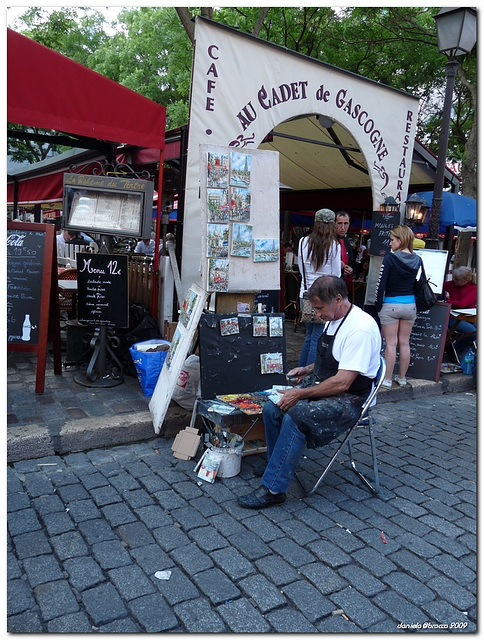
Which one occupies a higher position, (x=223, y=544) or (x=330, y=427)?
(x=330, y=427)

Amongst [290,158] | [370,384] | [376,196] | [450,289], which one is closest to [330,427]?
[370,384]

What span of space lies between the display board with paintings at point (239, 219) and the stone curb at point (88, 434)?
1189 millimetres

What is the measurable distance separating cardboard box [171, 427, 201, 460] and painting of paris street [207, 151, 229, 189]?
1933mm

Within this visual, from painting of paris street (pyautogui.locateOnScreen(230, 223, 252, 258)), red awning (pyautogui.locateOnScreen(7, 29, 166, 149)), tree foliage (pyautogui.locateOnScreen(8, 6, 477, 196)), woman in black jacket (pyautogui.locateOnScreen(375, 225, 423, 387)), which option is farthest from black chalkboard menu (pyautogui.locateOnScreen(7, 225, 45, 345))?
tree foliage (pyautogui.locateOnScreen(8, 6, 477, 196))

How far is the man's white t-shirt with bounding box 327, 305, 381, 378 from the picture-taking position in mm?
3023

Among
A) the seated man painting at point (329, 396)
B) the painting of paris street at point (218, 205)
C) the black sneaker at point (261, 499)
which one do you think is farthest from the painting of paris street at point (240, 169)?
the black sneaker at point (261, 499)

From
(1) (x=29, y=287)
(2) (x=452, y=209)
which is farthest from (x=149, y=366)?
(2) (x=452, y=209)

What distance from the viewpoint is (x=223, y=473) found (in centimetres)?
346

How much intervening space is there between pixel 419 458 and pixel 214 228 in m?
2.52

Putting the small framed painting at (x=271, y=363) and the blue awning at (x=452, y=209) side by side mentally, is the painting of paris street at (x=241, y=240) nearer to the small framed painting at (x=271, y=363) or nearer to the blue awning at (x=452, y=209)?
the small framed painting at (x=271, y=363)

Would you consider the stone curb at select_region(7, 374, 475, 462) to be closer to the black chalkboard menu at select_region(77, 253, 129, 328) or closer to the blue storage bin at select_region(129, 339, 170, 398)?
the blue storage bin at select_region(129, 339, 170, 398)

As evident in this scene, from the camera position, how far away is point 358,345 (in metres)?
3.02

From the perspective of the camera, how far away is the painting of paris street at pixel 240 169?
13.0 feet

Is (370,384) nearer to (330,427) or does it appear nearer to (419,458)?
(330,427)
